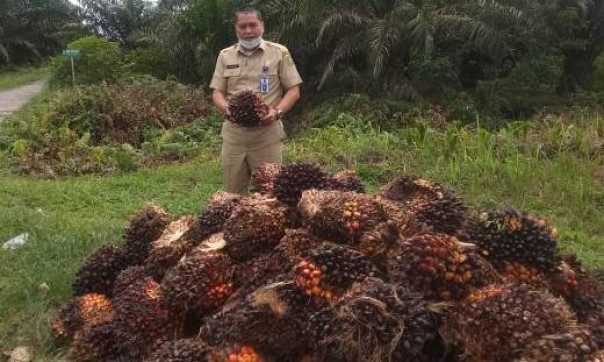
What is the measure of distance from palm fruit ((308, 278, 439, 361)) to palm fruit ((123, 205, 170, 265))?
139 centimetres

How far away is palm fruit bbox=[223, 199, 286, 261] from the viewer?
97.8 inches

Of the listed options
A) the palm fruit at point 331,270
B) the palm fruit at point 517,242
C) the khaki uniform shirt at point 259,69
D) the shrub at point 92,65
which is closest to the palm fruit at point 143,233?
the palm fruit at point 331,270

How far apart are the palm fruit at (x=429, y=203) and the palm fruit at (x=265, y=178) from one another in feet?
1.52

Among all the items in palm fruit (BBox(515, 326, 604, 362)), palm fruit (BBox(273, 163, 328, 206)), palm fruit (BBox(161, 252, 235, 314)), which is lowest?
palm fruit (BBox(161, 252, 235, 314))

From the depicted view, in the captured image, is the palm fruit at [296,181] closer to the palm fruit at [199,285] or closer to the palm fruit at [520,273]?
the palm fruit at [199,285]

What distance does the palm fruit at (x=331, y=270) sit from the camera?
205 centimetres

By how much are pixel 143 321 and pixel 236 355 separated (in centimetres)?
54

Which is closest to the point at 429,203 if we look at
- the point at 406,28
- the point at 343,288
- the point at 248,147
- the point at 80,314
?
the point at 343,288

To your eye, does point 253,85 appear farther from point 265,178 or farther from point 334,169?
point 334,169

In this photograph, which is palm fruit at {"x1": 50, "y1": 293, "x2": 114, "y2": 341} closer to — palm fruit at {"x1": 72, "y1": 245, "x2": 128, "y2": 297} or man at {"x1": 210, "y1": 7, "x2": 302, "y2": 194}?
palm fruit at {"x1": 72, "y1": 245, "x2": 128, "y2": 297}

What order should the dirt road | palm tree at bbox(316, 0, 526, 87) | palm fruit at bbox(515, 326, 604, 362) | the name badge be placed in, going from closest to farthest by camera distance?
1. palm fruit at bbox(515, 326, 604, 362)
2. the name badge
3. palm tree at bbox(316, 0, 526, 87)
4. the dirt road

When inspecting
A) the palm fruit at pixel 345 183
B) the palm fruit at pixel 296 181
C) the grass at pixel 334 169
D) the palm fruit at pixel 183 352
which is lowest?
the grass at pixel 334 169

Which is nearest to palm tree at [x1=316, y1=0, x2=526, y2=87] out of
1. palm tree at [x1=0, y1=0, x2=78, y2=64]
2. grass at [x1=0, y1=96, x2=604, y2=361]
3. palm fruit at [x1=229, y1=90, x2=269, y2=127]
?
grass at [x1=0, y1=96, x2=604, y2=361]

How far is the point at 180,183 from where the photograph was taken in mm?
7793
